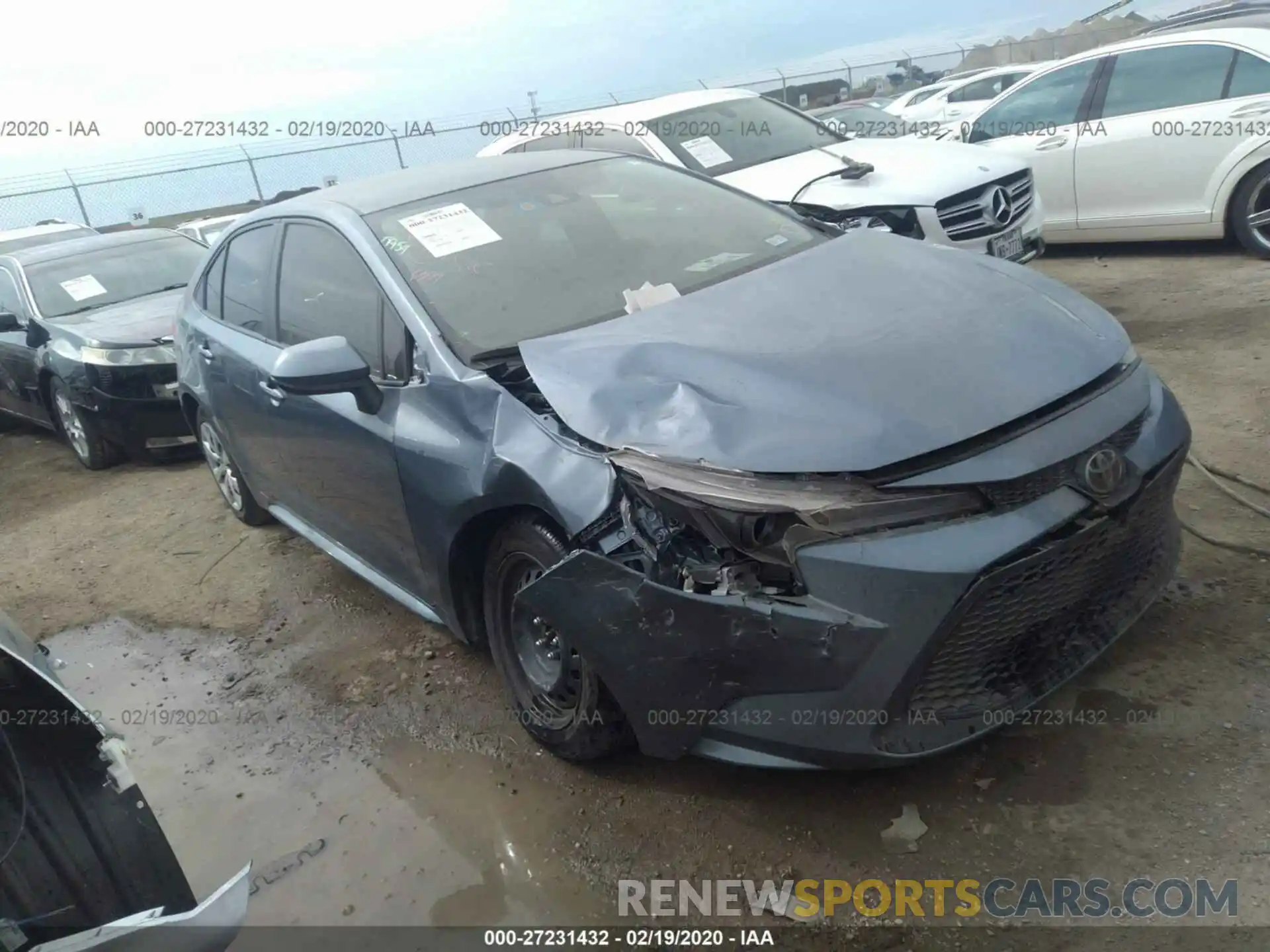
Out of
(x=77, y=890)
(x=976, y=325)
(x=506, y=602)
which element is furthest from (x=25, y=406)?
(x=976, y=325)

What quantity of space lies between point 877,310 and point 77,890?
2.36 metres

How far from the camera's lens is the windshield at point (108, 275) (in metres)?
7.38

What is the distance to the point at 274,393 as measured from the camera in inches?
154

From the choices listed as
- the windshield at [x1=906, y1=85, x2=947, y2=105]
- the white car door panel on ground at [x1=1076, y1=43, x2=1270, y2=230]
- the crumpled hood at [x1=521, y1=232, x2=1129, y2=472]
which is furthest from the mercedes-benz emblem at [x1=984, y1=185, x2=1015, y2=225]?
the windshield at [x1=906, y1=85, x2=947, y2=105]

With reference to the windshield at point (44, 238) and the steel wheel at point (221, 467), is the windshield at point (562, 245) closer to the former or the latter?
the steel wheel at point (221, 467)

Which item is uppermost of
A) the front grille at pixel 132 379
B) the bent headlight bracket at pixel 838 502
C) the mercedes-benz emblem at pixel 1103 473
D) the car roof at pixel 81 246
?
the bent headlight bracket at pixel 838 502

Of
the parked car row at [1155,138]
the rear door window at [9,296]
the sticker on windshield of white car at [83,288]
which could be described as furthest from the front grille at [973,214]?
the rear door window at [9,296]

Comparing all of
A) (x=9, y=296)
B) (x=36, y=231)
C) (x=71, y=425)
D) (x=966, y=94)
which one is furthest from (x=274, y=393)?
(x=966, y=94)

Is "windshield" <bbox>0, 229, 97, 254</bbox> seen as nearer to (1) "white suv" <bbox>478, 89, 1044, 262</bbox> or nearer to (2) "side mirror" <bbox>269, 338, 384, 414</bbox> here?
(1) "white suv" <bbox>478, 89, 1044, 262</bbox>

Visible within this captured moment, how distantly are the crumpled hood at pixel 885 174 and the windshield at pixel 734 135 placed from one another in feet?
0.45

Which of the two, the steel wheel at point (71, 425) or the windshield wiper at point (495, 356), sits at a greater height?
the windshield wiper at point (495, 356)

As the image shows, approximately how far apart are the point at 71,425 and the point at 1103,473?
23.3 feet

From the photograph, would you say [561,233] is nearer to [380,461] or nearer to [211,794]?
[380,461]

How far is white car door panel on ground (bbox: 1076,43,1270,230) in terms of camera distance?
21.1 feet
